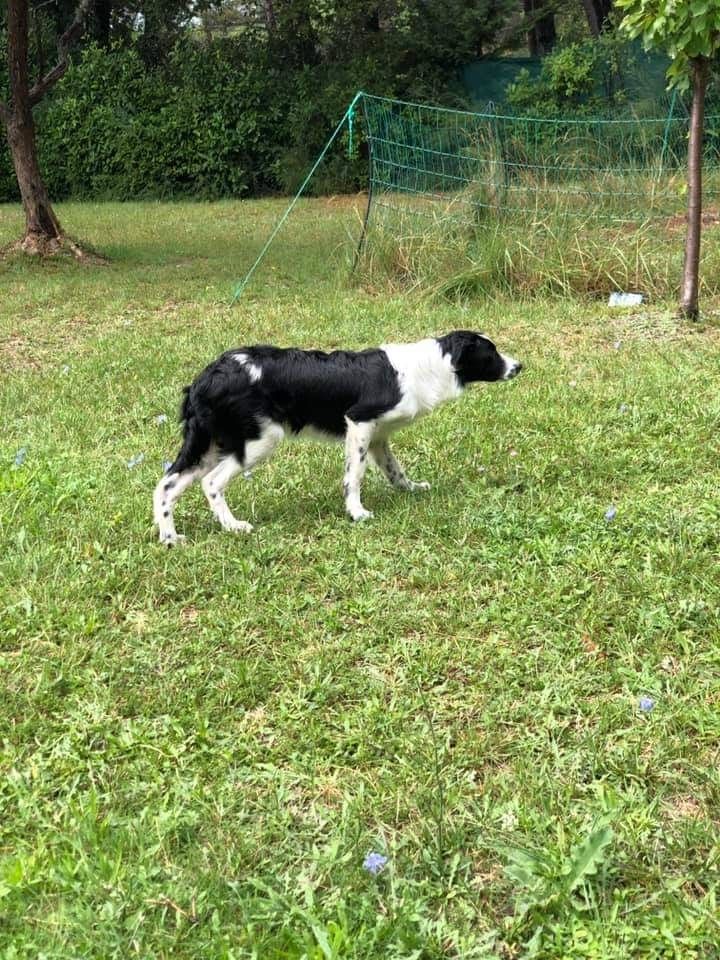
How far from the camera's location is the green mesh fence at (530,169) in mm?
8961

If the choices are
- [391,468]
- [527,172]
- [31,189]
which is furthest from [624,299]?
[31,189]

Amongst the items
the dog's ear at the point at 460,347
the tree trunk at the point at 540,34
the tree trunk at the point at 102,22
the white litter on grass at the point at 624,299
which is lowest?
the white litter on grass at the point at 624,299

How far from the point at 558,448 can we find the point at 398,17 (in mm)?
19467

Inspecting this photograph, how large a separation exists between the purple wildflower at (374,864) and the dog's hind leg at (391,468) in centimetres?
255

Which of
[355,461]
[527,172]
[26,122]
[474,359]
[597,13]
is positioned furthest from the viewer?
[597,13]

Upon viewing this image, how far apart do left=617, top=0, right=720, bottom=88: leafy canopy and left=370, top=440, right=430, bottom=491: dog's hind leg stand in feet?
13.7

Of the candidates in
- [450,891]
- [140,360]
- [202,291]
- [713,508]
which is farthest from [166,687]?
[202,291]

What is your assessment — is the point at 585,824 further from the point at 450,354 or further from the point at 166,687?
the point at 450,354

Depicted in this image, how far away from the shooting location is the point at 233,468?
4.05 m

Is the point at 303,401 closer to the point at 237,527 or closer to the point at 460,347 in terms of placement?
the point at 237,527

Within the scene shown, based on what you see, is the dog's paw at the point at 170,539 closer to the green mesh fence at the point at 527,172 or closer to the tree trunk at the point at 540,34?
the green mesh fence at the point at 527,172

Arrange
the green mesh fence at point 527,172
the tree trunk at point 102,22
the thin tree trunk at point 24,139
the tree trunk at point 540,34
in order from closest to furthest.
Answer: the green mesh fence at point 527,172 < the thin tree trunk at point 24,139 < the tree trunk at point 540,34 < the tree trunk at point 102,22

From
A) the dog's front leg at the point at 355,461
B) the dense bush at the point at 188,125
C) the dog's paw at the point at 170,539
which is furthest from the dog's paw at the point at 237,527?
the dense bush at the point at 188,125

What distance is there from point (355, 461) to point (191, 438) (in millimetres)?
782
